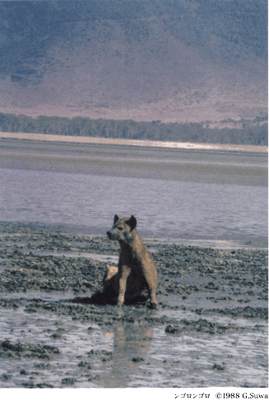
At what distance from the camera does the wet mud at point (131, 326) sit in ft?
26.7

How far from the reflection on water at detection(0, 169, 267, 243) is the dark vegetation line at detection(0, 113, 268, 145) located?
135 meters

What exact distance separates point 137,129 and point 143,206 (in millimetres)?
157659

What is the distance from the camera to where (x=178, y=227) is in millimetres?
23969

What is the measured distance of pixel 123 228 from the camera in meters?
10.9

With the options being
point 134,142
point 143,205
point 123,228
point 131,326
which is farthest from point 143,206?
point 134,142

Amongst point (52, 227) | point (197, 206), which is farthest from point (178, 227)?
point (197, 206)

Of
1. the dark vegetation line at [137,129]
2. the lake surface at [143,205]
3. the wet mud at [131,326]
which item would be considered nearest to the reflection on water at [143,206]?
the lake surface at [143,205]

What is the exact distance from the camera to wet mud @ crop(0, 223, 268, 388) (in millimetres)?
8141

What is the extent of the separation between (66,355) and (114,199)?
24.2m

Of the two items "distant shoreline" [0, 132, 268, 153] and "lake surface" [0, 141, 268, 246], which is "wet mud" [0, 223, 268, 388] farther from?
"distant shoreline" [0, 132, 268, 153]

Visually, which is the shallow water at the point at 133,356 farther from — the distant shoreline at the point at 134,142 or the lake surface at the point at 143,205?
the distant shoreline at the point at 134,142

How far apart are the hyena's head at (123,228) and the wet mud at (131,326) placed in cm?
97

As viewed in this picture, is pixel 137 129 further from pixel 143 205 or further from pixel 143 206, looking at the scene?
pixel 143 206

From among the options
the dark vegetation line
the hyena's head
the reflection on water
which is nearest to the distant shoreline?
the dark vegetation line
